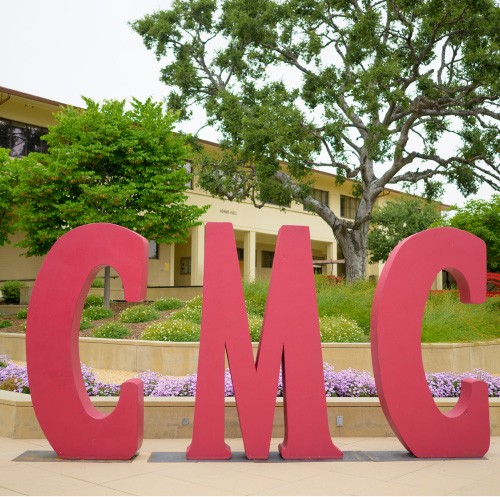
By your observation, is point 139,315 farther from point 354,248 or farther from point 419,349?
point 419,349

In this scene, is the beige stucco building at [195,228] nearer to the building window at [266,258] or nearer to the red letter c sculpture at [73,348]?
the building window at [266,258]

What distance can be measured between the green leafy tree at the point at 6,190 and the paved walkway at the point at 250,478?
15.5m

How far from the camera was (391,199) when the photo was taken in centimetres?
4581

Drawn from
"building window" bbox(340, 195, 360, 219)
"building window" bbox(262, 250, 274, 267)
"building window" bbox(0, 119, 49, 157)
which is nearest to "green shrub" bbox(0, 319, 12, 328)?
"building window" bbox(0, 119, 49, 157)

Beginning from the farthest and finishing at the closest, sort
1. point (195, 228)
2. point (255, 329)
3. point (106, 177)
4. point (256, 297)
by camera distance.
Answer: point (195, 228) → point (106, 177) → point (256, 297) → point (255, 329)

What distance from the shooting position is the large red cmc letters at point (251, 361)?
7.05 m

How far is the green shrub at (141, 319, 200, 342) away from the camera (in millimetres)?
13773

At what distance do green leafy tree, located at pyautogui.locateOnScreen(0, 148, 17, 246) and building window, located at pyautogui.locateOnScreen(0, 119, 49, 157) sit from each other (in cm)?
455

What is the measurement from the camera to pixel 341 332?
1365cm

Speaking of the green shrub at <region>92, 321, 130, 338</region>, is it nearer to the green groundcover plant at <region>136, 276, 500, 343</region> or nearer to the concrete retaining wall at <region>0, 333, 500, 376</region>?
the concrete retaining wall at <region>0, 333, 500, 376</region>

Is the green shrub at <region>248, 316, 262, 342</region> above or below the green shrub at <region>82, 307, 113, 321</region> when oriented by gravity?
below

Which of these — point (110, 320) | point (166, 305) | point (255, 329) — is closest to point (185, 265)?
point (166, 305)

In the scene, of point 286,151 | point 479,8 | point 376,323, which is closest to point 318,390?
point 376,323

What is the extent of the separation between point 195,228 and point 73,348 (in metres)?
24.9
